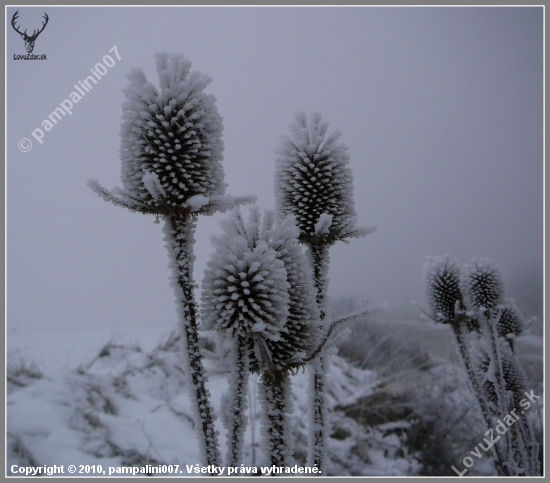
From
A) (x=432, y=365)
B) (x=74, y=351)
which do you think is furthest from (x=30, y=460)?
(x=432, y=365)

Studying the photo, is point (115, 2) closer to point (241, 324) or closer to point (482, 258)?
point (241, 324)

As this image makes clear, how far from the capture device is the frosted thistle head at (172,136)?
3.74 feet

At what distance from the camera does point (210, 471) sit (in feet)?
3.51

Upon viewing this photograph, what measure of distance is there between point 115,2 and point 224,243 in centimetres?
185

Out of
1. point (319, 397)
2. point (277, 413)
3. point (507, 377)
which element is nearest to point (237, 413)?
point (277, 413)

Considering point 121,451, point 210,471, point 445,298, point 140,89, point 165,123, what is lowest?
point 121,451

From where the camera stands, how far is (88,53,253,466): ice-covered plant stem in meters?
1.06

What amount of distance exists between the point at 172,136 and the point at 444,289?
2.09 metres

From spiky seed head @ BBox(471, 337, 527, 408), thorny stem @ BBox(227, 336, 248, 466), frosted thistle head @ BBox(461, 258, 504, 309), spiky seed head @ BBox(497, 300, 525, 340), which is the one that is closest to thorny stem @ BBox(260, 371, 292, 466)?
thorny stem @ BBox(227, 336, 248, 466)

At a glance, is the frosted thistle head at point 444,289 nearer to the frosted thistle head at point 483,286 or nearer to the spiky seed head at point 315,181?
the frosted thistle head at point 483,286

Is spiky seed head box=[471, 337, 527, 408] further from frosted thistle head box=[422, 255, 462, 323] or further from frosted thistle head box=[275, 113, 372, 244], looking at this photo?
frosted thistle head box=[275, 113, 372, 244]

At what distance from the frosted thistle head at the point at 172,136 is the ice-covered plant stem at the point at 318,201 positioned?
1.49 feet

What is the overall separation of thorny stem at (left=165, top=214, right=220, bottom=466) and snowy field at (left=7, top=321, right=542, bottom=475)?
1588mm

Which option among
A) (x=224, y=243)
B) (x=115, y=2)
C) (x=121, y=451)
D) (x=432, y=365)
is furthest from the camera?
(x=432, y=365)
